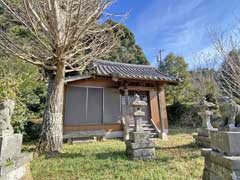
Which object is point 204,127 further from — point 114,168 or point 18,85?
point 18,85

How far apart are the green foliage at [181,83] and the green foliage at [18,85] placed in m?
11.1

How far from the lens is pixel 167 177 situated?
10.2 feet

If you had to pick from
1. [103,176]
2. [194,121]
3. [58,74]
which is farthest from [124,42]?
[103,176]

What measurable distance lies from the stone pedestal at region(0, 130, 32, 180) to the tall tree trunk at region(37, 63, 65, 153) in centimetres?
221

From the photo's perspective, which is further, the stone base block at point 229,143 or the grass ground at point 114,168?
the grass ground at point 114,168

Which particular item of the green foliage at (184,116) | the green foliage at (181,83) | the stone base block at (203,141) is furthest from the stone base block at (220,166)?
the green foliage at (181,83)

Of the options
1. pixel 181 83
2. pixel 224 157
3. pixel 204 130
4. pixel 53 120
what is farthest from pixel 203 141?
pixel 181 83

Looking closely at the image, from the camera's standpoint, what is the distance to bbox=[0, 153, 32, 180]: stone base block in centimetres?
209

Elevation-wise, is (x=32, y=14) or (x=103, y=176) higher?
(x=32, y=14)

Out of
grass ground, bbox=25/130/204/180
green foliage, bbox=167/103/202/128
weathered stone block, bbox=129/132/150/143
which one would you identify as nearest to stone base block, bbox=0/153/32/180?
grass ground, bbox=25/130/204/180

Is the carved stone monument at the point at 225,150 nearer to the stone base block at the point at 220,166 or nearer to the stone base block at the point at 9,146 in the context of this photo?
the stone base block at the point at 220,166

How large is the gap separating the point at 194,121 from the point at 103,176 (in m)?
11.1

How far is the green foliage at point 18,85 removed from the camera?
5.16 m

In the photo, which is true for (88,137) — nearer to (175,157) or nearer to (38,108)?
(38,108)
